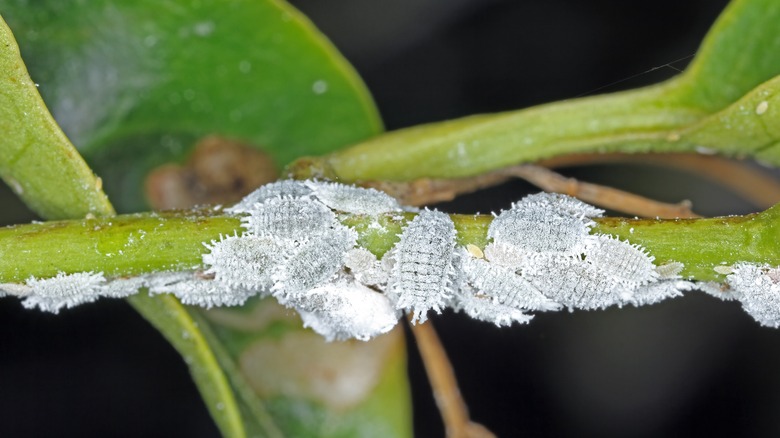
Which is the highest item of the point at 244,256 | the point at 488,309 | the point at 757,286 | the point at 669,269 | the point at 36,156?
the point at 36,156

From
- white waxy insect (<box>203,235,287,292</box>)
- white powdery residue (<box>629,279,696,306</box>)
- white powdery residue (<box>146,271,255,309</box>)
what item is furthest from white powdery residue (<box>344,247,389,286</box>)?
white powdery residue (<box>629,279,696,306</box>)

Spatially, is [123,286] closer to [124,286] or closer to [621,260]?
[124,286]

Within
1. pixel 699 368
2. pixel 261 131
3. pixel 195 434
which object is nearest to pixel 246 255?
pixel 261 131

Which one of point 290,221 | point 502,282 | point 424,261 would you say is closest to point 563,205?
point 502,282

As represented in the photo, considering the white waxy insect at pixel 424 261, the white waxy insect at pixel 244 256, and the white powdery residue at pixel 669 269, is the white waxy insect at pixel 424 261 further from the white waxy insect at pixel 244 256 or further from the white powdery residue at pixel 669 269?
the white powdery residue at pixel 669 269

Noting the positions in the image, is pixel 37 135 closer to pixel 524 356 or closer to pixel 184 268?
pixel 184 268

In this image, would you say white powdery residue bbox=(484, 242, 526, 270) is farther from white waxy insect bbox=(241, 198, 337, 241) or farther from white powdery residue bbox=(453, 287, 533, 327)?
white waxy insect bbox=(241, 198, 337, 241)
